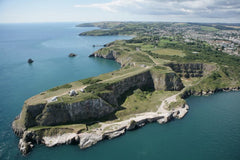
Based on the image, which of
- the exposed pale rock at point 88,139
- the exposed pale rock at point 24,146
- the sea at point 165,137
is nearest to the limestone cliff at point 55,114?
the exposed pale rock at point 24,146

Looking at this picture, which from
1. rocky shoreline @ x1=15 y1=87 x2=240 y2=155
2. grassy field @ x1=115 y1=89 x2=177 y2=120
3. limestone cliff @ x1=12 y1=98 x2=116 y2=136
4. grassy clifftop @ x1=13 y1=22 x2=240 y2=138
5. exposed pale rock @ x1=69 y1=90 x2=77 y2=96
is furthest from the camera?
grassy field @ x1=115 y1=89 x2=177 y2=120

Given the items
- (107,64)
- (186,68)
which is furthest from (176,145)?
(107,64)

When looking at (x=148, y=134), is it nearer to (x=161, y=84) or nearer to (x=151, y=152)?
(x=151, y=152)

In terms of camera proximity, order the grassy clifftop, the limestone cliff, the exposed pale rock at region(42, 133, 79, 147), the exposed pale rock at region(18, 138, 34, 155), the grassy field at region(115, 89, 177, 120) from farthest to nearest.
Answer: the grassy field at region(115, 89, 177, 120) < the grassy clifftop < the limestone cliff < the exposed pale rock at region(42, 133, 79, 147) < the exposed pale rock at region(18, 138, 34, 155)

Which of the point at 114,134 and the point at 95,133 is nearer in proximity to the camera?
the point at 95,133

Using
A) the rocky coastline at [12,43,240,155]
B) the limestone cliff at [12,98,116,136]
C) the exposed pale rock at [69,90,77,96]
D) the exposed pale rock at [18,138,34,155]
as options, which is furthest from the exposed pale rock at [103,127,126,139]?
the exposed pale rock at [18,138,34,155]

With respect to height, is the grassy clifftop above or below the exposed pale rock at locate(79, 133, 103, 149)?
above

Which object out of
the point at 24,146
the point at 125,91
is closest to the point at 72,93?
the point at 24,146

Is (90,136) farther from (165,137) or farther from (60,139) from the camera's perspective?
(165,137)

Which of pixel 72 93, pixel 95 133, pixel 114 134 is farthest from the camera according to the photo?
pixel 72 93

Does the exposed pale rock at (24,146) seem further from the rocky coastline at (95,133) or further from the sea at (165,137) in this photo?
the sea at (165,137)

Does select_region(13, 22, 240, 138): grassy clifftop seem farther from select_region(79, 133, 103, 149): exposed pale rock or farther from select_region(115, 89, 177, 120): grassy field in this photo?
select_region(79, 133, 103, 149): exposed pale rock
